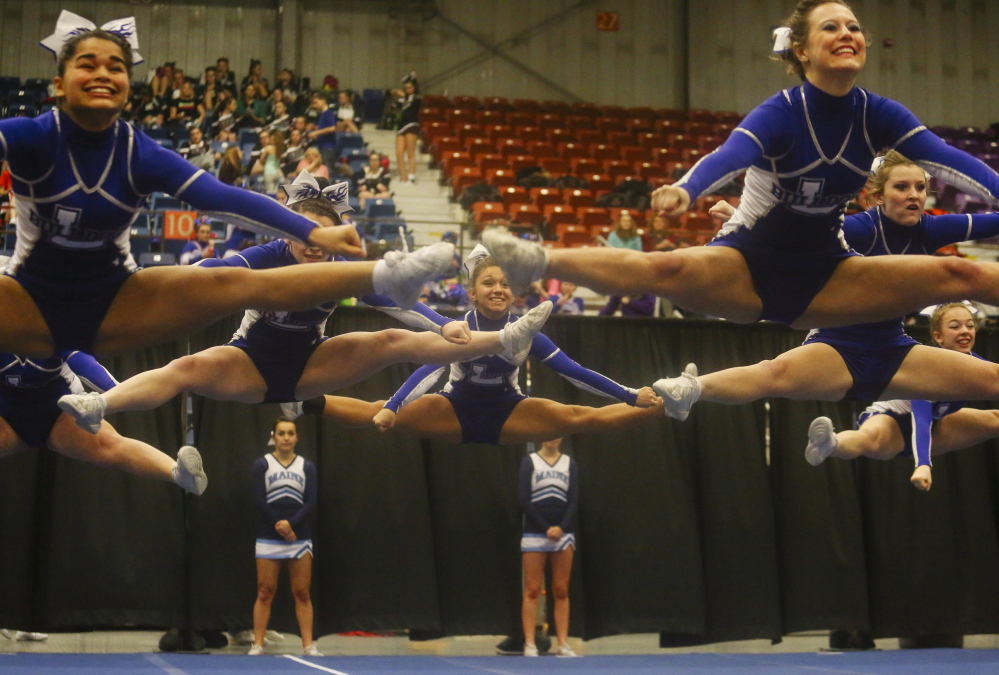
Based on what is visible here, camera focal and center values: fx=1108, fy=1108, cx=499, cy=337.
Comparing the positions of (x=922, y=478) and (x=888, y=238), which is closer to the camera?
(x=888, y=238)

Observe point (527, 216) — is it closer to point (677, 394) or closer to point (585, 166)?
point (585, 166)

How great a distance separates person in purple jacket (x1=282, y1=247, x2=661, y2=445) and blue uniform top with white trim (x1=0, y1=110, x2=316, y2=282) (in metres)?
2.03

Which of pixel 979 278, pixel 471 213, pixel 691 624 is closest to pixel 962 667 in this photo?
pixel 691 624

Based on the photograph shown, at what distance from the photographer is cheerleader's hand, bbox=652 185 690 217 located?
3449 millimetres

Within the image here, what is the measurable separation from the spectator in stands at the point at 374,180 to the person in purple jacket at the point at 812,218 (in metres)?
8.16

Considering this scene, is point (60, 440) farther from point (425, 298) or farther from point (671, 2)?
point (671, 2)

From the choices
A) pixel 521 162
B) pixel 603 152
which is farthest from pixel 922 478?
pixel 603 152

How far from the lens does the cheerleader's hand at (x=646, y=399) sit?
5.69m

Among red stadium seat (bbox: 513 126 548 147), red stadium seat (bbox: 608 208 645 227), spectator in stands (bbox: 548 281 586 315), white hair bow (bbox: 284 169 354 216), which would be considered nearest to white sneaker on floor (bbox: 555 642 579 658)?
spectator in stands (bbox: 548 281 586 315)

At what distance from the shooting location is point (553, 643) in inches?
356

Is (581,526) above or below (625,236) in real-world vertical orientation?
below

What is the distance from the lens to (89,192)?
378cm

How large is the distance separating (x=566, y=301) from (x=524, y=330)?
15.4 ft

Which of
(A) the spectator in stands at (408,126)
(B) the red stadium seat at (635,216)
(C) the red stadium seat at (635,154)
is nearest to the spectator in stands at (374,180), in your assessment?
(A) the spectator in stands at (408,126)
